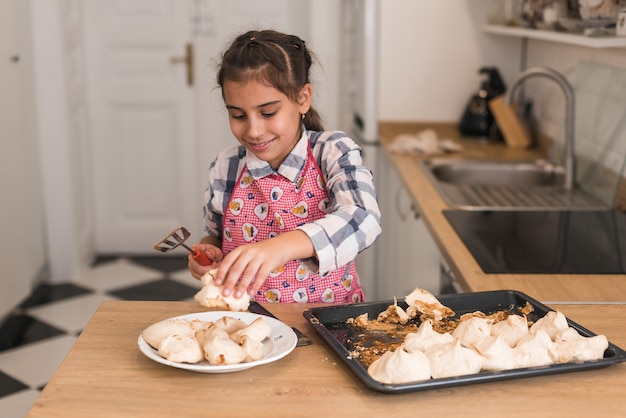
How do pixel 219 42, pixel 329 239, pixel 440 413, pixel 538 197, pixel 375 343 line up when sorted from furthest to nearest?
pixel 219 42 < pixel 538 197 < pixel 329 239 < pixel 375 343 < pixel 440 413

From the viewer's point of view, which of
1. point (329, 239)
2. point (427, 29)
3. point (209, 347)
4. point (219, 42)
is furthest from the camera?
point (219, 42)

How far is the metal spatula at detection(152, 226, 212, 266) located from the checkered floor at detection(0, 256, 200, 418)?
156cm

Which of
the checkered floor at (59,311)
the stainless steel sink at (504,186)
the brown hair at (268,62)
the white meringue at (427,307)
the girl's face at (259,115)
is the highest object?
the brown hair at (268,62)

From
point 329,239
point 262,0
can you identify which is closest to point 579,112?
point 329,239

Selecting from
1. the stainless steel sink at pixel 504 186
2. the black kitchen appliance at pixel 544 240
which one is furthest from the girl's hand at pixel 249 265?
the stainless steel sink at pixel 504 186

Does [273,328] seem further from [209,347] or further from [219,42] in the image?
[219,42]

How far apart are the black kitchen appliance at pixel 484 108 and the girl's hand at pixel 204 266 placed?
1.92 m

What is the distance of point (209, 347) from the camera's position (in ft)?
3.68

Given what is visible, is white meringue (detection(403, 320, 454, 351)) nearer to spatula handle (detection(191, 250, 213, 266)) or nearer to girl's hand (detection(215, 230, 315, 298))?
girl's hand (detection(215, 230, 315, 298))

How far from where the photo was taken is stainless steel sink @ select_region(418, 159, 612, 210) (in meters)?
2.37

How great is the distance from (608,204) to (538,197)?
0.74 ft

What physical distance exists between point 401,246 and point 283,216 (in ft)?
4.09

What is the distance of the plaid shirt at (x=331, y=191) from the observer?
1.39 metres

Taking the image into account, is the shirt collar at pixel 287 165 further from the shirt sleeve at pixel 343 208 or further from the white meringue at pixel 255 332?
the white meringue at pixel 255 332
